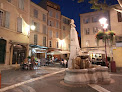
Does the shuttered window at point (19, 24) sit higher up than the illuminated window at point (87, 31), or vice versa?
the illuminated window at point (87, 31)

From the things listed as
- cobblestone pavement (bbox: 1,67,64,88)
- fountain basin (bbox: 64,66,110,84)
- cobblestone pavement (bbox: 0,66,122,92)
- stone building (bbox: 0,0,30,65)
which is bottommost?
cobblestone pavement (bbox: 1,67,64,88)

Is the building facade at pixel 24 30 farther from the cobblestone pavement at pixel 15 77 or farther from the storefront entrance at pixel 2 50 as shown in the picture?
the cobblestone pavement at pixel 15 77

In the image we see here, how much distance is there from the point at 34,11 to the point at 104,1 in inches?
627

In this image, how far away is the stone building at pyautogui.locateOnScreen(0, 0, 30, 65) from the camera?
11.7 metres

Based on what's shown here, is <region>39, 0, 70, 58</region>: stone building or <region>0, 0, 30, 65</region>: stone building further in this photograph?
<region>39, 0, 70, 58</region>: stone building

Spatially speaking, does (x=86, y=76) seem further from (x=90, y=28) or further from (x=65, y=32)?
(x=65, y=32)

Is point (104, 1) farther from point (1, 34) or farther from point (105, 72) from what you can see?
point (1, 34)

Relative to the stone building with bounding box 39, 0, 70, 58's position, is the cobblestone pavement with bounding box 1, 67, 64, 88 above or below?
below

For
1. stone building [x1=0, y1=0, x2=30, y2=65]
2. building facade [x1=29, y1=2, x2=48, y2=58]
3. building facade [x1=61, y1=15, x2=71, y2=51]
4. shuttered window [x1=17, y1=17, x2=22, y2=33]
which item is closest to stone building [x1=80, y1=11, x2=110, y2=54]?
building facade [x1=61, y1=15, x2=71, y2=51]

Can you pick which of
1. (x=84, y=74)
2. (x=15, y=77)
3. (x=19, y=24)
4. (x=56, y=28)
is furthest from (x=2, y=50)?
(x=56, y=28)

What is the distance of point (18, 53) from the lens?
14688 millimetres

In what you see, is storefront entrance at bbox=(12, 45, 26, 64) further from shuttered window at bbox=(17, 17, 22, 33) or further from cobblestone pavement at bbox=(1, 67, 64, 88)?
cobblestone pavement at bbox=(1, 67, 64, 88)

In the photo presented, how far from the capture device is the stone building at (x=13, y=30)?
11.7m

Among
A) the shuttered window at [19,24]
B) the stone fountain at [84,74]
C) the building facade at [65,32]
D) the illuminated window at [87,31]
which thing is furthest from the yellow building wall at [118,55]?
the building facade at [65,32]
